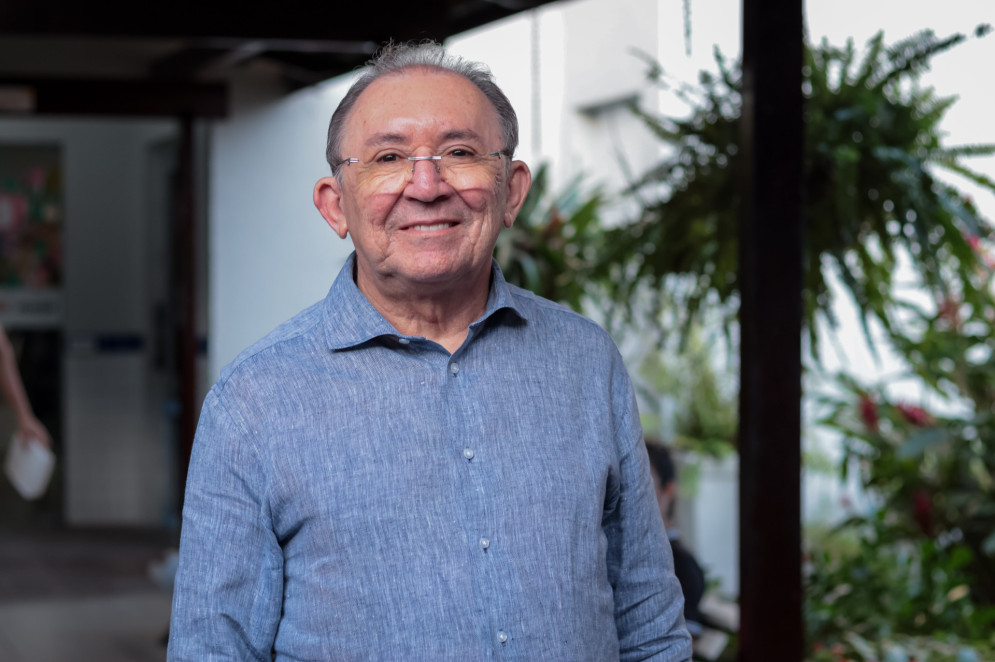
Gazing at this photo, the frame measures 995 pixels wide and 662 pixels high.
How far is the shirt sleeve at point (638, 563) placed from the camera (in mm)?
1297

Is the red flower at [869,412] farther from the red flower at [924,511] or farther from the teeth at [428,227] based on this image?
the teeth at [428,227]

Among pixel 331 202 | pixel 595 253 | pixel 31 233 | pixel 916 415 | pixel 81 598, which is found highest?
pixel 31 233

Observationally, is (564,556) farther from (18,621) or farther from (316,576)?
(18,621)

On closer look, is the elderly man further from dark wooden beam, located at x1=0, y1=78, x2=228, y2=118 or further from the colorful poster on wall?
the colorful poster on wall

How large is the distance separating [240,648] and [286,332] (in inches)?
13.2

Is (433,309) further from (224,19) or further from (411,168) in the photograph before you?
(224,19)

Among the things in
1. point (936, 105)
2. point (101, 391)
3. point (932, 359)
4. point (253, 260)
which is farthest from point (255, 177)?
point (936, 105)

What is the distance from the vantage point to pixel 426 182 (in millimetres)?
1165

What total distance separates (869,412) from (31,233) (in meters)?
5.43

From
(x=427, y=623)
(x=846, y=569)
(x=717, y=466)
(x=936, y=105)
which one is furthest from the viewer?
(x=717, y=466)

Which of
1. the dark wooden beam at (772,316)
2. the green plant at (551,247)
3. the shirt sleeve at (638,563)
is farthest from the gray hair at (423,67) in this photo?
the green plant at (551,247)

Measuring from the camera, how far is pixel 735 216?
278 centimetres

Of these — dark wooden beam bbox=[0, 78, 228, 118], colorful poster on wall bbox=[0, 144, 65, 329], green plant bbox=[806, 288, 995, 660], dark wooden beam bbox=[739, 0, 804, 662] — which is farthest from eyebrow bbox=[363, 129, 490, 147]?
colorful poster on wall bbox=[0, 144, 65, 329]

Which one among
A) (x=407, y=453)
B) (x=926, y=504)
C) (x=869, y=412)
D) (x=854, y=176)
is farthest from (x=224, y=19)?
(x=407, y=453)
